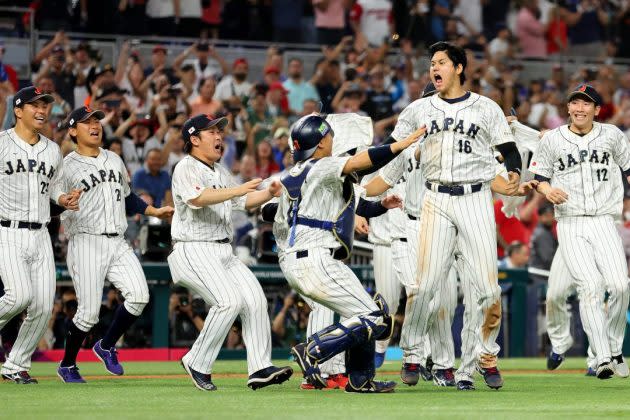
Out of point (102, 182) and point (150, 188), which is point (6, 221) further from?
point (150, 188)

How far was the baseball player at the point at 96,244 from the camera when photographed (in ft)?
33.1

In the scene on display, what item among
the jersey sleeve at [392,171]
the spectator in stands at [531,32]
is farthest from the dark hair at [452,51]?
the spectator in stands at [531,32]

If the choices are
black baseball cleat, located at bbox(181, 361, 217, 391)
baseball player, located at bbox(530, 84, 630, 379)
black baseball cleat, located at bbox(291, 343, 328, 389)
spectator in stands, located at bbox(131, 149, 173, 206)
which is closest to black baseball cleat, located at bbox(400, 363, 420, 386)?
black baseball cleat, located at bbox(291, 343, 328, 389)

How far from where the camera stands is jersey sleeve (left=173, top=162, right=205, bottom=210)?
29.8 feet

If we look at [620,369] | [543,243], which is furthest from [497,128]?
[543,243]

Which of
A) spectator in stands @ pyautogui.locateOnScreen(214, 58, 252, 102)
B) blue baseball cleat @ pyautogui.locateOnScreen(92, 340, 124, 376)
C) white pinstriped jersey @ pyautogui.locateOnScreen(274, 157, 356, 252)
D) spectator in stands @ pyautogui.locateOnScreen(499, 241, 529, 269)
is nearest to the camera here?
white pinstriped jersey @ pyautogui.locateOnScreen(274, 157, 356, 252)

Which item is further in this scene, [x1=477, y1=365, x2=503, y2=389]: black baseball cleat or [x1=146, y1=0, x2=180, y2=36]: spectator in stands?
[x1=146, y1=0, x2=180, y2=36]: spectator in stands

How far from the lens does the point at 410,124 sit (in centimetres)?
905

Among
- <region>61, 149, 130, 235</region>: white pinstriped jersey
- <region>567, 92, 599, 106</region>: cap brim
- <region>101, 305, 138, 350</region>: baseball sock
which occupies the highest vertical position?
<region>567, 92, 599, 106</region>: cap brim

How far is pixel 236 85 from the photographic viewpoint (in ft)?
58.6

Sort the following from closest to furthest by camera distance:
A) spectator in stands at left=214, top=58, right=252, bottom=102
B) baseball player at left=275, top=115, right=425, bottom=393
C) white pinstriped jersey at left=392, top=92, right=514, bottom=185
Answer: baseball player at left=275, top=115, right=425, bottom=393 < white pinstriped jersey at left=392, top=92, right=514, bottom=185 < spectator in stands at left=214, top=58, right=252, bottom=102

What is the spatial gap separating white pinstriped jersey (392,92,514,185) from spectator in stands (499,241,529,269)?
695cm

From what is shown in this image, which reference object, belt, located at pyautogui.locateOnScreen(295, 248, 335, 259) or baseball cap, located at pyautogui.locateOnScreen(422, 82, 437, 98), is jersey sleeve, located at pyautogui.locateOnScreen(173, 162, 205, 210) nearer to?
belt, located at pyautogui.locateOnScreen(295, 248, 335, 259)

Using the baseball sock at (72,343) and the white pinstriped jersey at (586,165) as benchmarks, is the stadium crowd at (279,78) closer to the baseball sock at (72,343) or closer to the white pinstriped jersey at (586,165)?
the baseball sock at (72,343)
